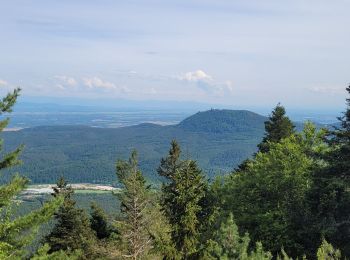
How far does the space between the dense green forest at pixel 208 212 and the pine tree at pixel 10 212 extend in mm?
31

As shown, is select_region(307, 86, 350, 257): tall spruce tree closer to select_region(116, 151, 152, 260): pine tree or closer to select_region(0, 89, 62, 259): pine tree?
select_region(116, 151, 152, 260): pine tree

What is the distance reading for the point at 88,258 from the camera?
2798 cm

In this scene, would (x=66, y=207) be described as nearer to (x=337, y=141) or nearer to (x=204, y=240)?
(x=204, y=240)

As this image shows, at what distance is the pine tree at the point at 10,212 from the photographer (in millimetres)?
14688

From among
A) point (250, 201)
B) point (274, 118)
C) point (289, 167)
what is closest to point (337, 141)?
point (289, 167)

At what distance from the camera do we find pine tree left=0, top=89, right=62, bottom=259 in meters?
14.7

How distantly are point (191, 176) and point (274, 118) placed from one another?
2022 centimetres

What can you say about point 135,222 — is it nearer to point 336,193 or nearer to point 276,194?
point 336,193

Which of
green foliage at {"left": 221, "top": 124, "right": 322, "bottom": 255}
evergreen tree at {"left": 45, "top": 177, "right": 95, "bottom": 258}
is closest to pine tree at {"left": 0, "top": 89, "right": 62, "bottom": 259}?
evergreen tree at {"left": 45, "top": 177, "right": 95, "bottom": 258}

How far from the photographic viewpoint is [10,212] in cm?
1515

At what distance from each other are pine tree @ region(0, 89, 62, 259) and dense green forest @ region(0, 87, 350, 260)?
0.10ft

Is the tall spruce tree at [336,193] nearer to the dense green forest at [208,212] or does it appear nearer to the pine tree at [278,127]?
the dense green forest at [208,212]

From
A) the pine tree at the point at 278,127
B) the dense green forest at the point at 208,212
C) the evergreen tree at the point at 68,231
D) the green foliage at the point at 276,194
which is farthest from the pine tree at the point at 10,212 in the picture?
the pine tree at the point at 278,127

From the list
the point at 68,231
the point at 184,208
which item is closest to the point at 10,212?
the point at 184,208
